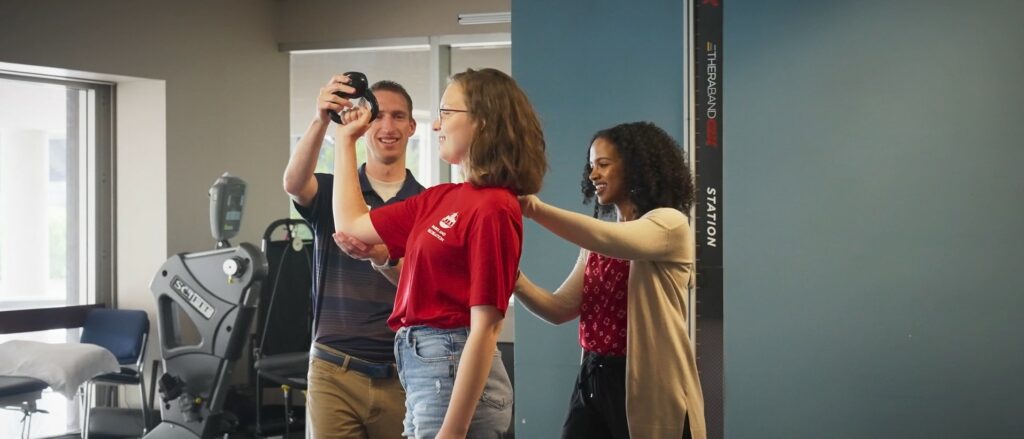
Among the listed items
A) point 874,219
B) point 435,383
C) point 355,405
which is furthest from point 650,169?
point 874,219

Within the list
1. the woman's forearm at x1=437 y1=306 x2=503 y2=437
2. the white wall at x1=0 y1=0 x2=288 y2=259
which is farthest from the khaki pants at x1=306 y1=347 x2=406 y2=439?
the white wall at x1=0 y1=0 x2=288 y2=259

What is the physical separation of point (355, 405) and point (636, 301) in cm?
70

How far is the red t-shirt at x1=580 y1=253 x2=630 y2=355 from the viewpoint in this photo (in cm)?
252

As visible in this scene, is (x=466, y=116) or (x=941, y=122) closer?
(x=466, y=116)

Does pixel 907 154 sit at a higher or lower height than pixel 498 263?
higher

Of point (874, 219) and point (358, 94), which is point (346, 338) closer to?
point (358, 94)

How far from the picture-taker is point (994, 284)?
332 cm

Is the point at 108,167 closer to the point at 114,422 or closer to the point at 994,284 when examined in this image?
the point at 114,422

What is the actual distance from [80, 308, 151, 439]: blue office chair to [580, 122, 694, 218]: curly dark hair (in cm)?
414

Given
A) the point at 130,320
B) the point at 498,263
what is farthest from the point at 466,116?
the point at 130,320

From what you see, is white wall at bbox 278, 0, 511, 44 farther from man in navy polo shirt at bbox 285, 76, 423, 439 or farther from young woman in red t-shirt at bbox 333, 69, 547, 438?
young woman in red t-shirt at bbox 333, 69, 547, 438

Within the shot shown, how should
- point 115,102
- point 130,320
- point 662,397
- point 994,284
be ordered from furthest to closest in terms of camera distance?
point 115,102
point 130,320
point 994,284
point 662,397

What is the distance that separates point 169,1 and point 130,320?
1940 mm

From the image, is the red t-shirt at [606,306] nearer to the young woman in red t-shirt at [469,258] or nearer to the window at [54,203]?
the young woman in red t-shirt at [469,258]
